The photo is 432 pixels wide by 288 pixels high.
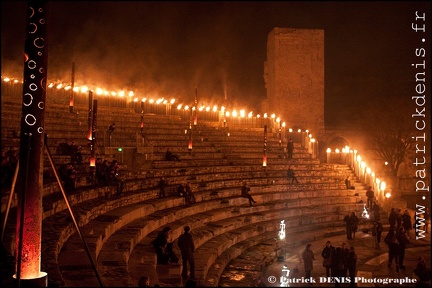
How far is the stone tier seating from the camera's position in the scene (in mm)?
6867

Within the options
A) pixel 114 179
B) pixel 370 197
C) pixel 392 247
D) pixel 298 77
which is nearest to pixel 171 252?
pixel 114 179

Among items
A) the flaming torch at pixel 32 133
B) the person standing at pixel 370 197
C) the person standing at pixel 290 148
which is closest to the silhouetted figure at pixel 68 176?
the flaming torch at pixel 32 133

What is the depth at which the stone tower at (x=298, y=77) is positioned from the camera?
112 feet

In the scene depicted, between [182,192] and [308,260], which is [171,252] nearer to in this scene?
[308,260]

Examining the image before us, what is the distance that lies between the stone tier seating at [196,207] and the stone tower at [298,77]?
1056 centimetres

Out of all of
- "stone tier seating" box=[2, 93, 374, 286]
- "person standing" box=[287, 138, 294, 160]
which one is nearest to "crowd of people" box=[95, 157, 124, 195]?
"stone tier seating" box=[2, 93, 374, 286]

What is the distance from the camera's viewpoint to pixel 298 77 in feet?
113

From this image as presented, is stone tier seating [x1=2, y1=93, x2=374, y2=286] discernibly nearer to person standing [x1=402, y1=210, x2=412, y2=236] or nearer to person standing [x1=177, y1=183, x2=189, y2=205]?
person standing [x1=177, y1=183, x2=189, y2=205]

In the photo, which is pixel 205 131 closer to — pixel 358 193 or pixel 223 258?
pixel 358 193

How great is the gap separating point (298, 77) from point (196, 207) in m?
23.9

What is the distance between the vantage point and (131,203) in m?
11.4

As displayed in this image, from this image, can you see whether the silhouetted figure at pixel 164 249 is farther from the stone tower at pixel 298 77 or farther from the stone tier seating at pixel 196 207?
the stone tower at pixel 298 77

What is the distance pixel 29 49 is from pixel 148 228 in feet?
21.2

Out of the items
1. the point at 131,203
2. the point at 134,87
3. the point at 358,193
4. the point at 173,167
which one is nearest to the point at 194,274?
the point at 131,203
